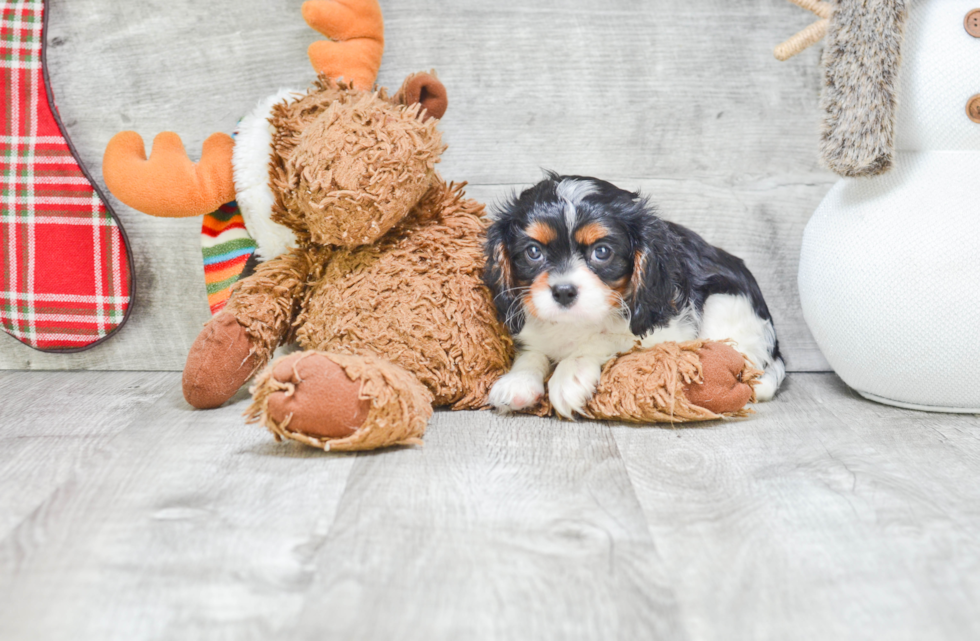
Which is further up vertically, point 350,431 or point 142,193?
point 142,193

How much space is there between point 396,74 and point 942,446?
1601mm

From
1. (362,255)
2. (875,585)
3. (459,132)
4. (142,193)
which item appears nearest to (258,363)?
(362,255)

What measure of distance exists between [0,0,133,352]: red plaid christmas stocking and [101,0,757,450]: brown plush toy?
1.69 feet

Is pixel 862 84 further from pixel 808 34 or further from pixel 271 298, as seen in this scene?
pixel 271 298

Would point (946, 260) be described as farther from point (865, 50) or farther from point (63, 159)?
point (63, 159)

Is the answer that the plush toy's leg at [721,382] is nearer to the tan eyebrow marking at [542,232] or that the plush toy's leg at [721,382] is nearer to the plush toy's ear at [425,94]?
the tan eyebrow marking at [542,232]

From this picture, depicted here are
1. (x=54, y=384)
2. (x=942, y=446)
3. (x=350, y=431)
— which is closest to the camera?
(x=350, y=431)

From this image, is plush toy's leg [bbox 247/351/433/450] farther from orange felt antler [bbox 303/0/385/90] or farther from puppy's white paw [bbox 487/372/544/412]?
orange felt antler [bbox 303/0/385/90]

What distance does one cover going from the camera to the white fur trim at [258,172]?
70.6 inches

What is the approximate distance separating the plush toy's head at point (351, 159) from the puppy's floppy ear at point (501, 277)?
0.19 metres

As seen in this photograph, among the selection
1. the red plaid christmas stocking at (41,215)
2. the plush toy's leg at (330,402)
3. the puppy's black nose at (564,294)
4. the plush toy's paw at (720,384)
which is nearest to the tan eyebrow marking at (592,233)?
the puppy's black nose at (564,294)

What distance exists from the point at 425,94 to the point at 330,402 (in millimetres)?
759

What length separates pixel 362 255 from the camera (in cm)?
179

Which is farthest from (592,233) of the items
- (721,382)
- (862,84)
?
(862,84)
